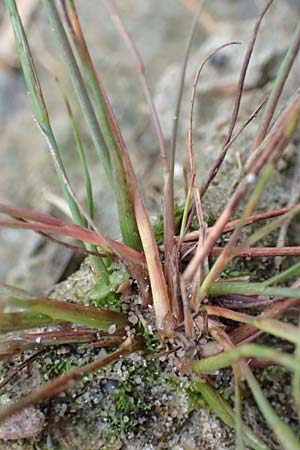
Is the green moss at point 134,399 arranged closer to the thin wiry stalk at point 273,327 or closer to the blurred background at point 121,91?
the thin wiry stalk at point 273,327

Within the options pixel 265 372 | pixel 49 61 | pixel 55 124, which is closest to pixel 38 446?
pixel 265 372

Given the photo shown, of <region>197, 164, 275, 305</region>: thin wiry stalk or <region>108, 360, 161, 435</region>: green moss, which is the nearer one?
<region>197, 164, 275, 305</region>: thin wiry stalk

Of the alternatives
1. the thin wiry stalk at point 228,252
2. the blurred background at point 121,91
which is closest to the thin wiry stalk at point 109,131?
the thin wiry stalk at point 228,252

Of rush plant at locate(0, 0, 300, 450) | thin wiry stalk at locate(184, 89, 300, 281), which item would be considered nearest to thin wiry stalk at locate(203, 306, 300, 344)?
rush plant at locate(0, 0, 300, 450)

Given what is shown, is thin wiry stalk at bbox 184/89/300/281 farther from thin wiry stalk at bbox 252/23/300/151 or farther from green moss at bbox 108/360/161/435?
green moss at bbox 108/360/161/435

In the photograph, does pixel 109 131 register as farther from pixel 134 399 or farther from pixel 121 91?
pixel 121 91

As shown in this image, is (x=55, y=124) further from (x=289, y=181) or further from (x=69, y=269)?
(x=289, y=181)
